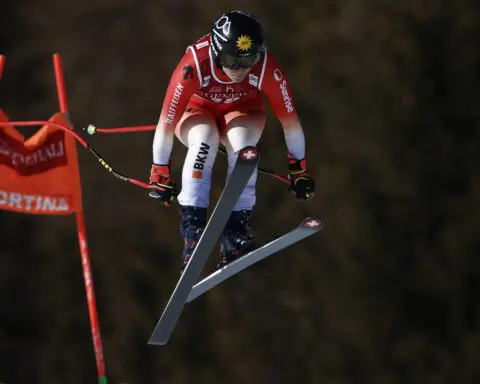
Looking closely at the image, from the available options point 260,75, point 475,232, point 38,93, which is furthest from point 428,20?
point 260,75

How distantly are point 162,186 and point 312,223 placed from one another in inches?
33.3

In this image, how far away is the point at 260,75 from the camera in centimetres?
545

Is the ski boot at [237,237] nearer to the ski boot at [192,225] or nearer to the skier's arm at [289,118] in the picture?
the ski boot at [192,225]

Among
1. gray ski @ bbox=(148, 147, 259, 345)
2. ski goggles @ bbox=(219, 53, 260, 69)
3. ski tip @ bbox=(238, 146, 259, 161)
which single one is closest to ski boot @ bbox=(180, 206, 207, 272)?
gray ski @ bbox=(148, 147, 259, 345)

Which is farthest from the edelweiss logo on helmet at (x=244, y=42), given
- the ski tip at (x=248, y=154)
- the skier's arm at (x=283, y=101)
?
the ski tip at (x=248, y=154)

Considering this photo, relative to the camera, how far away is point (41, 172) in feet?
24.3

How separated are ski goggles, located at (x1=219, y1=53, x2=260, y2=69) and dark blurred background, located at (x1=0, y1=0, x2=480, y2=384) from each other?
645 centimetres

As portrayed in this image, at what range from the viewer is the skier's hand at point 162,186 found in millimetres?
5445

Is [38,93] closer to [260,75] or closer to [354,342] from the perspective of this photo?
[354,342]

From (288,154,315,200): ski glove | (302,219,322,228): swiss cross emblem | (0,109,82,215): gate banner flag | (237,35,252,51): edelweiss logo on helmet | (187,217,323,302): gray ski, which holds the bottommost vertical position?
(187,217,323,302): gray ski

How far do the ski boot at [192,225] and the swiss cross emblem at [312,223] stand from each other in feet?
1.82

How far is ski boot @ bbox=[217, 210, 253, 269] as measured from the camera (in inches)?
221

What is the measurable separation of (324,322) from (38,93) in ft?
14.2

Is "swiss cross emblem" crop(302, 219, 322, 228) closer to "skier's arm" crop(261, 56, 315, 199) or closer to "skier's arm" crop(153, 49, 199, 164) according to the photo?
"skier's arm" crop(261, 56, 315, 199)
